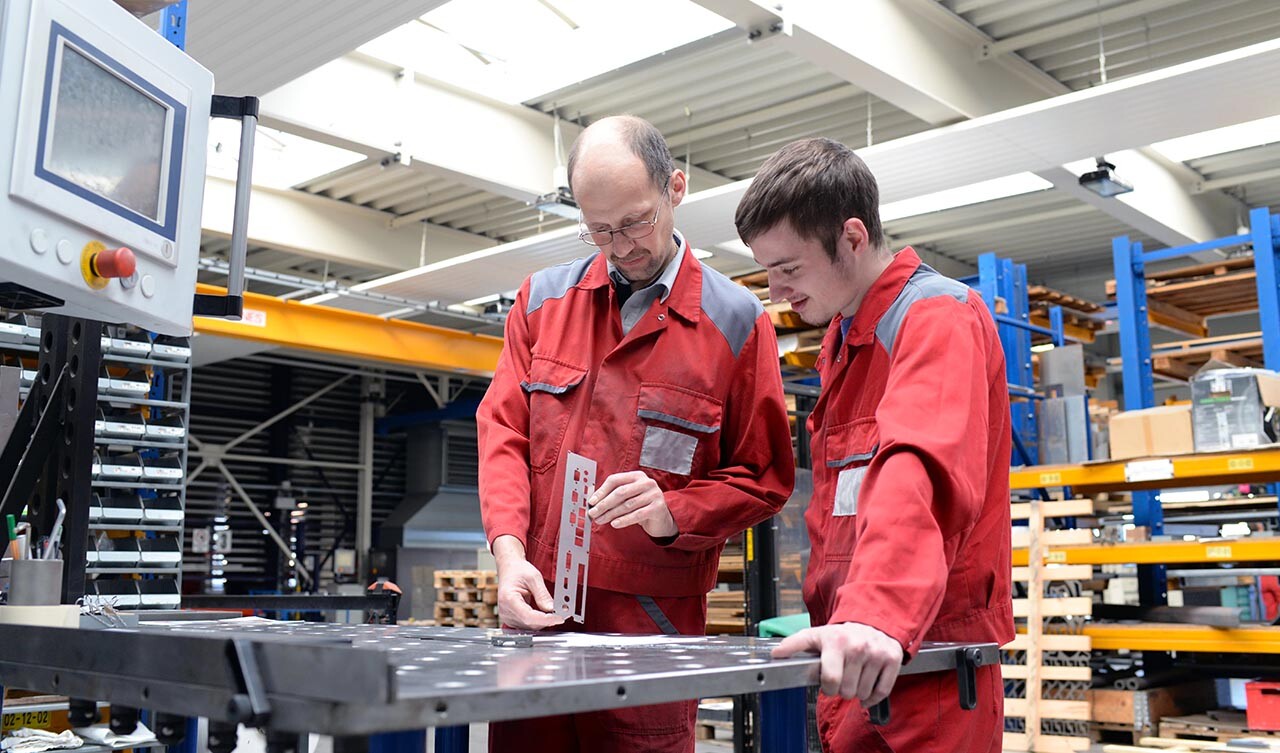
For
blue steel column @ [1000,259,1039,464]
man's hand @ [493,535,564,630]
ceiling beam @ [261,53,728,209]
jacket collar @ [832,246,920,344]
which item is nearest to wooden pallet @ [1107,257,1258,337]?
blue steel column @ [1000,259,1039,464]

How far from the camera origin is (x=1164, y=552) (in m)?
6.62

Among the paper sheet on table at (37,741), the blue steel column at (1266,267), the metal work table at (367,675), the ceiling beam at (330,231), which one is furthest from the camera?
the ceiling beam at (330,231)

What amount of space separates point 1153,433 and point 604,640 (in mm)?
5867

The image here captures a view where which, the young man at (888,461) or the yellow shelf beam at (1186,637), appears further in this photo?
the yellow shelf beam at (1186,637)

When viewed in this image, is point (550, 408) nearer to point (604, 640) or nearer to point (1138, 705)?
point (604, 640)

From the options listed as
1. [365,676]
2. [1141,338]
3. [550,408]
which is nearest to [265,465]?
[1141,338]

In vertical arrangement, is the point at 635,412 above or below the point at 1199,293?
below

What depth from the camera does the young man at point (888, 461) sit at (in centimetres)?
145

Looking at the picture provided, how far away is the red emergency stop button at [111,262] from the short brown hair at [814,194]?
0.94 meters

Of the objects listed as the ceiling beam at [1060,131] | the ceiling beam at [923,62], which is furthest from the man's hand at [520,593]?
the ceiling beam at [1060,131]

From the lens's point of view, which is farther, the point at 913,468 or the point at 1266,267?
the point at 1266,267

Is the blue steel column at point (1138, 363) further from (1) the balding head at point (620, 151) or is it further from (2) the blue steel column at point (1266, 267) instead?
(1) the balding head at point (620, 151)

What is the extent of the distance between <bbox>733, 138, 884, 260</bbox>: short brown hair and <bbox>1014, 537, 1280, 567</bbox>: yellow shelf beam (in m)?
5.40

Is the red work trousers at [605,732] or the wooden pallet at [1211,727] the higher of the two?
the red work trousers at [605,732]
